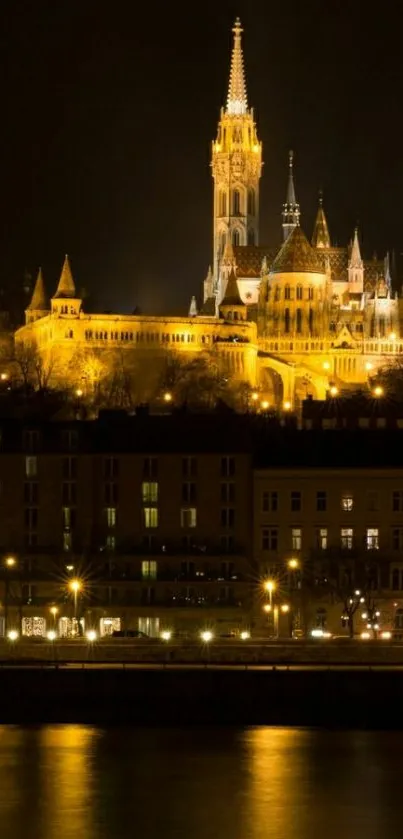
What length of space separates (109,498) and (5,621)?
713cm

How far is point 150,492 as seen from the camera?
283 ft

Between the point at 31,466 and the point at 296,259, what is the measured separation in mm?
111914

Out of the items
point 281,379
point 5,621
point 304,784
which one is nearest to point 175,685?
point 304,784

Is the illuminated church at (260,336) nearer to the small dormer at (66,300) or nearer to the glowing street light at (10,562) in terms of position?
the small dormer at (66,300)

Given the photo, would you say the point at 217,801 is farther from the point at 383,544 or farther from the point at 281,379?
the point at 281,379

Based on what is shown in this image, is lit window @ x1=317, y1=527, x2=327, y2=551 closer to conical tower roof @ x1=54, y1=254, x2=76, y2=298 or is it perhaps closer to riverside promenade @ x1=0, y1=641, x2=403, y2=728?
riverside promenade @ x1=0, y1=641, x2=403, y2=728

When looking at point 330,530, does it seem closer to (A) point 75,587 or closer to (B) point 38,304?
(A) point 75,587

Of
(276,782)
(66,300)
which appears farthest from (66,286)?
(276,782)

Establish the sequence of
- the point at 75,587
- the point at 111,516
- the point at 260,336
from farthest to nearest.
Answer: the point at 260,336 < the point at 111,516 < the point at 75,587

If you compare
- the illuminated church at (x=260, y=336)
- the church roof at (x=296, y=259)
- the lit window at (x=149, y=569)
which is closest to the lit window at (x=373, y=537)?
the lit window at (x=149, y=569)

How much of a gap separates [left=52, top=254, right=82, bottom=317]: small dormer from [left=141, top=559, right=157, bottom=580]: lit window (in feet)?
325

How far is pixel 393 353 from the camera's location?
7741 inches

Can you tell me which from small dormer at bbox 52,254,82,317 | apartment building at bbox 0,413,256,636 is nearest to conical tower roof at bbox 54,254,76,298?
small dormer at bbox 52,254,82,317

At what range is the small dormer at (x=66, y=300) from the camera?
7234 inches
